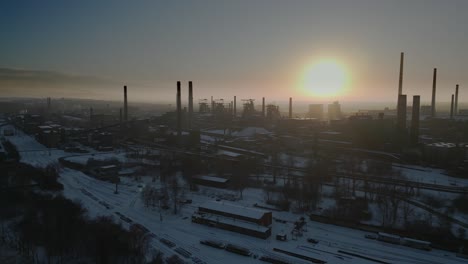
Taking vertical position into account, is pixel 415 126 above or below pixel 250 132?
above

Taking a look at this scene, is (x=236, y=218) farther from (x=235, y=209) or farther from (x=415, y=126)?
(x=415, y=126)

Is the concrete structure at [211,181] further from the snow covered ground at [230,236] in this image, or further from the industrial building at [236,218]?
the industrial building at [236,218]

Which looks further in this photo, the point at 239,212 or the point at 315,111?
the point at 315,111

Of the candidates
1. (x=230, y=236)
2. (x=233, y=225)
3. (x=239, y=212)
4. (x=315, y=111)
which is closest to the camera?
(x=230, y=236)

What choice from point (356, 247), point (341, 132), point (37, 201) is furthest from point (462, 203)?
point (37, 201)

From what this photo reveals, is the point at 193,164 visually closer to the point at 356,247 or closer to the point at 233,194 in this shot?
the point at 233,194

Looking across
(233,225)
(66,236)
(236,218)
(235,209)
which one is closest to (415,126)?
(235,209)

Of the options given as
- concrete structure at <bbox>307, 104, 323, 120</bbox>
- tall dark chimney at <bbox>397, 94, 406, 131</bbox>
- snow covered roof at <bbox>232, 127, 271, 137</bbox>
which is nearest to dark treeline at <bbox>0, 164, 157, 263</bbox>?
tall dark chimney at <bbox>397, 94, 406, 131</bbox>

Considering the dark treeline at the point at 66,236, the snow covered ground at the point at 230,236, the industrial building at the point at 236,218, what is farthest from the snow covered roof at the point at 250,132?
the dark treeline at the point at 66,236
